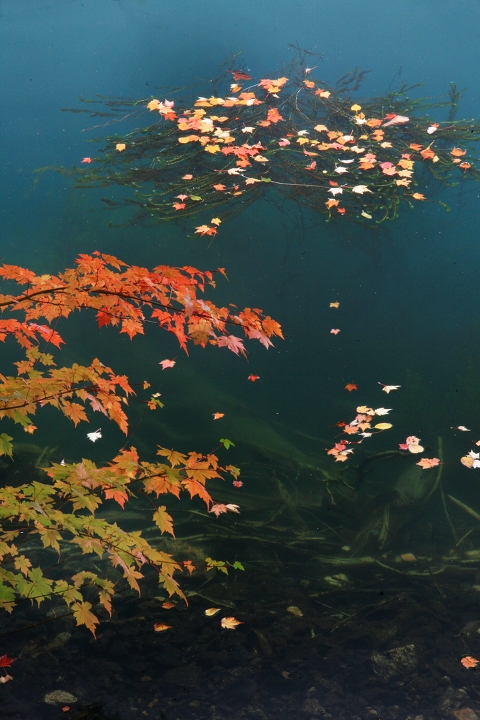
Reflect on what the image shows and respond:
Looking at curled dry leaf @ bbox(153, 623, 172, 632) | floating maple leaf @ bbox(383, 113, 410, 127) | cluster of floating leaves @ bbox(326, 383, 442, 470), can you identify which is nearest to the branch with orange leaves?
curled dry leaf @ bbox(153, 623, 172, 632)

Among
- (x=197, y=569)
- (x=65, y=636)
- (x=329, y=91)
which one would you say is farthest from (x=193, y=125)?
(x=65, y=636)

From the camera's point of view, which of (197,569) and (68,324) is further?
(68,324)

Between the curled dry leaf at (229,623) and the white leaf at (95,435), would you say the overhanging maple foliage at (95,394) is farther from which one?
the white leaf at (95,435)

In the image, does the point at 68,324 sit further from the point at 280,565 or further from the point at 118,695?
the point at 118,695

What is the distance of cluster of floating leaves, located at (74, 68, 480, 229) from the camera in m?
4.04

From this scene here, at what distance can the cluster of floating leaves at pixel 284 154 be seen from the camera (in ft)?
13.3

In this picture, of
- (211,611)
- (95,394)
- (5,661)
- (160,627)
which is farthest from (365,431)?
(5,661)

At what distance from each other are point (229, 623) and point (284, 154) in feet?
10.4

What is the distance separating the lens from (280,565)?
315 centimetres

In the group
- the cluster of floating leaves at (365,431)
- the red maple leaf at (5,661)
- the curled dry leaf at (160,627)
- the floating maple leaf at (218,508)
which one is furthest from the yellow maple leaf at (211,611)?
the cluster of floating leaves at (365,431)

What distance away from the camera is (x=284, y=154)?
4.21 meters

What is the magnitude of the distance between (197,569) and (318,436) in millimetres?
1090

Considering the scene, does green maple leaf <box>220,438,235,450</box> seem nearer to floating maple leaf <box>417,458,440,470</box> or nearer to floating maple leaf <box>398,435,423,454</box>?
floating maple leaf <box>398,435,423,454</box>

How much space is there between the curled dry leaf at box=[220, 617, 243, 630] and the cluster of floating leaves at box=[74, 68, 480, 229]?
94.6 inches
